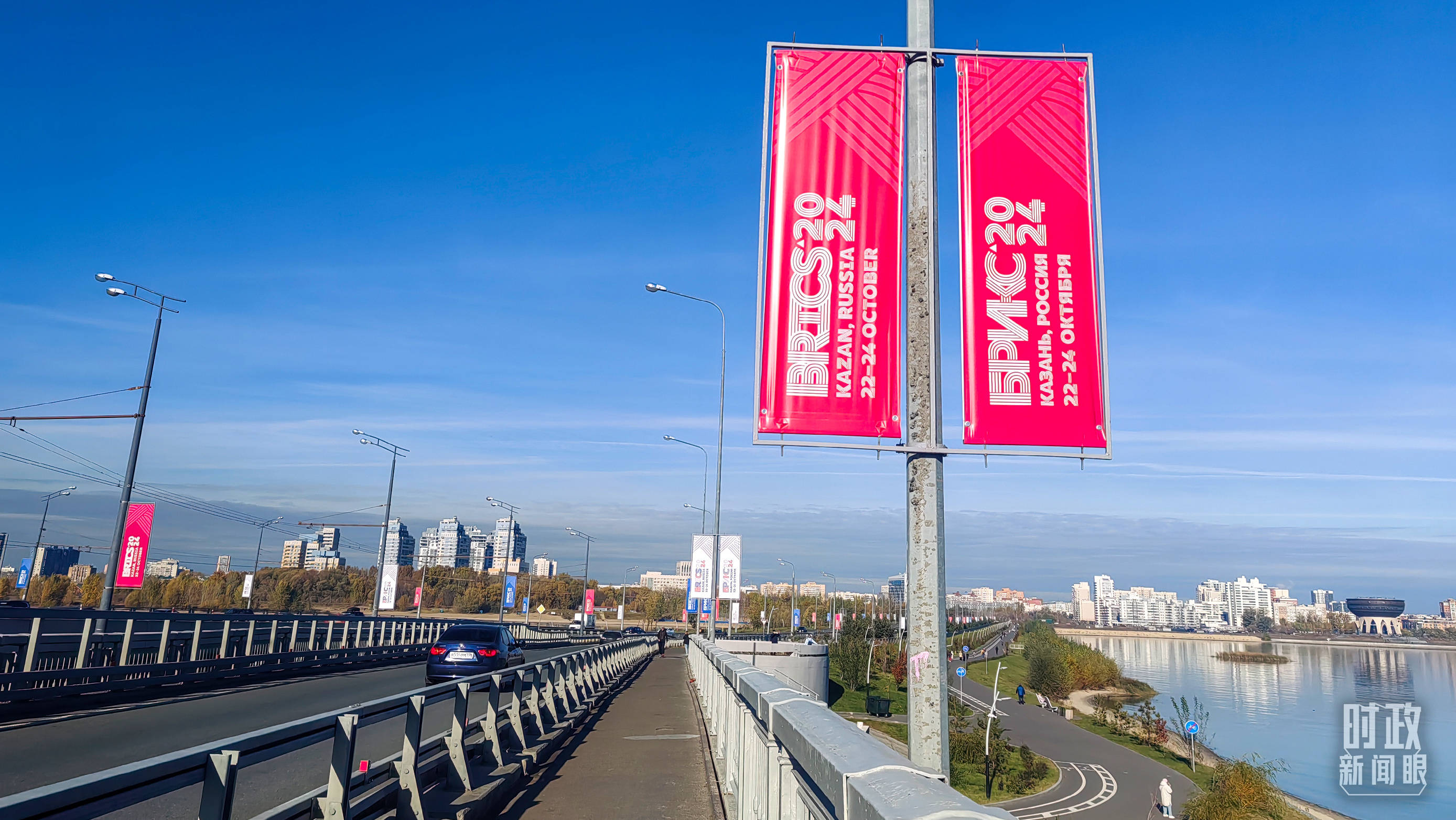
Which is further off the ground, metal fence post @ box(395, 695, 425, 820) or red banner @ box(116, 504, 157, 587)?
red banner @ box(116, 504, 157, 587)

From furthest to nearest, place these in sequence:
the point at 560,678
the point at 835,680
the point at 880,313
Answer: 1. the point at 835,680
2. the point at 560,678
3. the point at 880,313

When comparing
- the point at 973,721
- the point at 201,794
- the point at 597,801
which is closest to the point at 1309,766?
the point at 973,721

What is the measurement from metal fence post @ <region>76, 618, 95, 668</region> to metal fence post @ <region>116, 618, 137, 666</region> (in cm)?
122

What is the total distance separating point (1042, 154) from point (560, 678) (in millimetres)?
12451

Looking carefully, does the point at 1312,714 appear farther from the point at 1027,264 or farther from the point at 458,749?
the point at 458,749

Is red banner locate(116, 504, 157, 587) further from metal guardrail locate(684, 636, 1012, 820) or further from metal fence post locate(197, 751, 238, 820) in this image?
metal fence post locate(197, 751, 238, 820)

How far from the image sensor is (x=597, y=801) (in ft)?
30.6

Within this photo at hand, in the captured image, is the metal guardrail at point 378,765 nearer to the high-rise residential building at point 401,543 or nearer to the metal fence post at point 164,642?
the metal fence post at point 164,642

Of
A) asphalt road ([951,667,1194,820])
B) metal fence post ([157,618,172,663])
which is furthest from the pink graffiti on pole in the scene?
asphalt road ([951,667,1194,820])

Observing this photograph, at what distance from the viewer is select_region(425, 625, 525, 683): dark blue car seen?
2106 cm

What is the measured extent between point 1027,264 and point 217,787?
669 centimetres

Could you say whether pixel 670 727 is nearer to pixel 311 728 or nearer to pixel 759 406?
pixel 759 406

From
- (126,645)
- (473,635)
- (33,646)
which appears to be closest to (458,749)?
(33,646)

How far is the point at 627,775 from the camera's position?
11.0 meters
